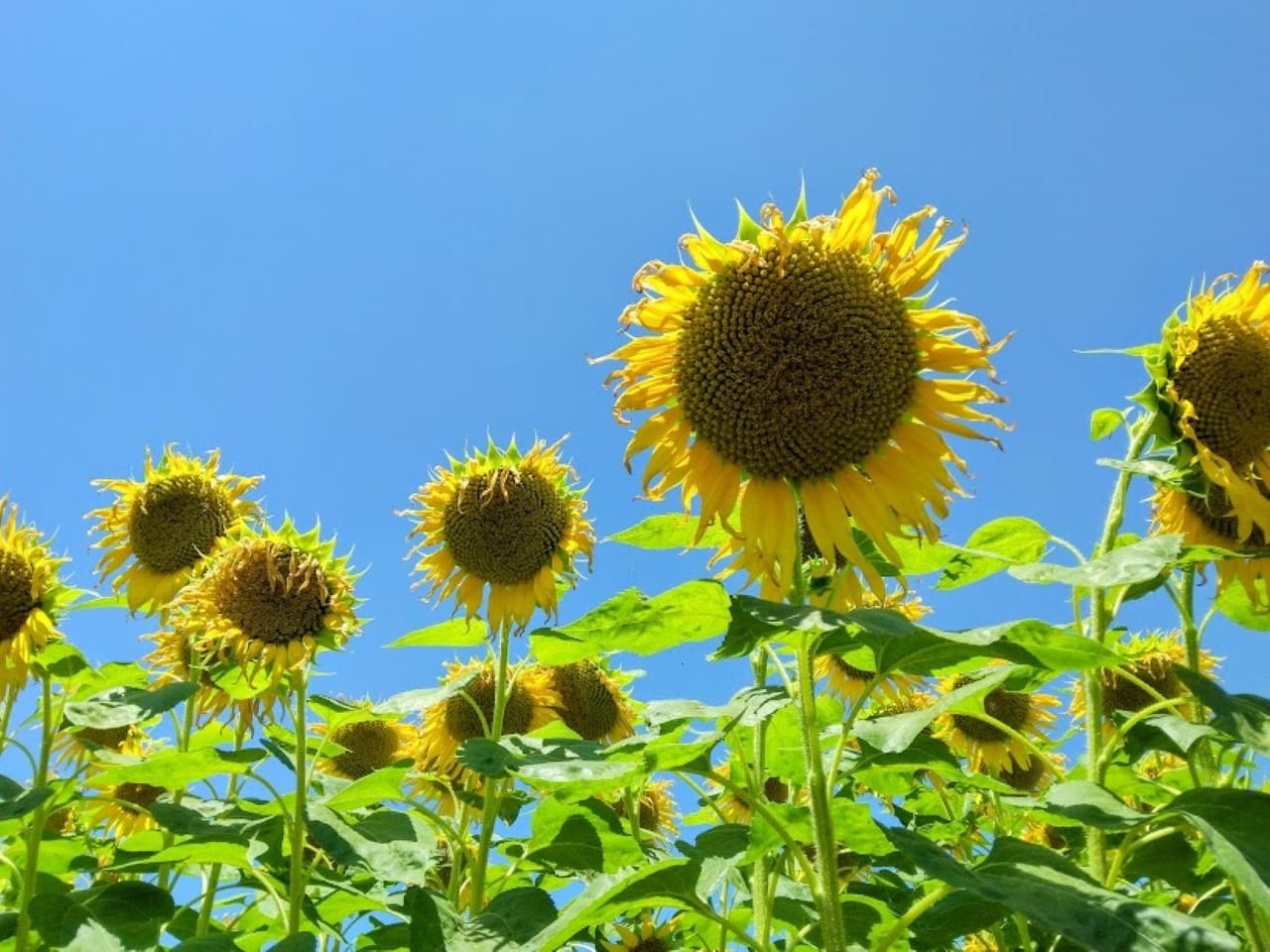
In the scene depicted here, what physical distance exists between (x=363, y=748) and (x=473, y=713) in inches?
35.3

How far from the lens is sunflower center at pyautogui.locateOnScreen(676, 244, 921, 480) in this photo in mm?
2863

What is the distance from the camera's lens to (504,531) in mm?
4754

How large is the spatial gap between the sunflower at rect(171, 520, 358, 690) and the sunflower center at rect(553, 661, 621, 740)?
4.88ft

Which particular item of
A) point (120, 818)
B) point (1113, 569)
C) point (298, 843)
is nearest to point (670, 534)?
point (1113, 569)

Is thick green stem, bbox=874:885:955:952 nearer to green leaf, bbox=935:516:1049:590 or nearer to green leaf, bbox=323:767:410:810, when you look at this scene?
green leaf, bbox=935:516:1049:590

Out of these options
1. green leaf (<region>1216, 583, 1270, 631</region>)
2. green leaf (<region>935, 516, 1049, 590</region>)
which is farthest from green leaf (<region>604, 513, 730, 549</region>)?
green leaf (<region>1216, 583, 1270, 631</region>)

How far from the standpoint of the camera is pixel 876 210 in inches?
116

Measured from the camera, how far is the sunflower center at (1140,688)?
4988 mm

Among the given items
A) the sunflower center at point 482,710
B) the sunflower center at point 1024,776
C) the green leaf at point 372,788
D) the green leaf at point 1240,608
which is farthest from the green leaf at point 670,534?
the sunflower center at point 1024,776

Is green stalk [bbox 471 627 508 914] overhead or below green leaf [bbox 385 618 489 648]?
below

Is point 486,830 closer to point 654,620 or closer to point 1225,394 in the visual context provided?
point 654,620

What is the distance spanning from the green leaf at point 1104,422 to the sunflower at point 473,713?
2648 millimetres

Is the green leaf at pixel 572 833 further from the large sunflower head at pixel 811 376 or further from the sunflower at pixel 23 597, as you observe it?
the sunflower at pixel 23 597

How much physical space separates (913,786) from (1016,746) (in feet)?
5.58
